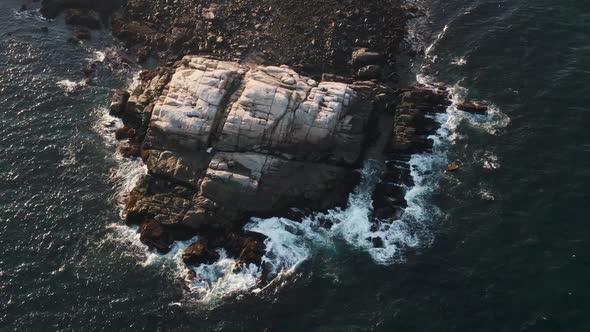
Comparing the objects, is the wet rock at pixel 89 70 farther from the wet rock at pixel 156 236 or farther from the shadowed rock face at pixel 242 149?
the wet rock at pixel 156 236

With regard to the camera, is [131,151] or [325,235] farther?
[131,151]

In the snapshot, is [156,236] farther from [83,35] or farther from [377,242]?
[83,35]

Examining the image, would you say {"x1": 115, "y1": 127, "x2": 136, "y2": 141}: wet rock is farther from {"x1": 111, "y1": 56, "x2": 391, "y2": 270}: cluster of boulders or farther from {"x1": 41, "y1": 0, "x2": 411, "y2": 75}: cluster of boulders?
{"x1": 41, "y1": 0, "x2": 411, "y2": 75}: cluster of boulders

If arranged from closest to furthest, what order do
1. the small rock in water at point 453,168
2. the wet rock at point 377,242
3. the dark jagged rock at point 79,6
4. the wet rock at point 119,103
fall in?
the wet rock at point 377,242, the small rock in water at point 453,168, the wet rock at point 119,103, the dark jagged rock at point 79,6

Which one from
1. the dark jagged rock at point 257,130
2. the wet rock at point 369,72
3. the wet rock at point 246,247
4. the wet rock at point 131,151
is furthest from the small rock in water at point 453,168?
the wet rock at point 131,151

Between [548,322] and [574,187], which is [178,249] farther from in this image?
Result: [574,187]

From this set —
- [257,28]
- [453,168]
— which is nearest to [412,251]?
[453,168]
